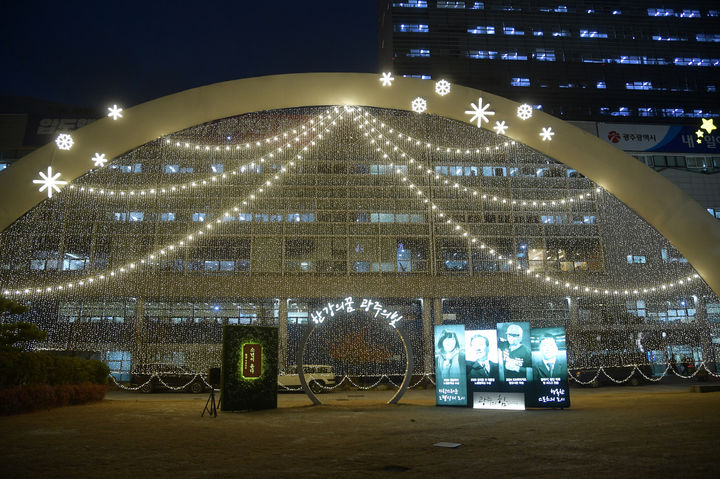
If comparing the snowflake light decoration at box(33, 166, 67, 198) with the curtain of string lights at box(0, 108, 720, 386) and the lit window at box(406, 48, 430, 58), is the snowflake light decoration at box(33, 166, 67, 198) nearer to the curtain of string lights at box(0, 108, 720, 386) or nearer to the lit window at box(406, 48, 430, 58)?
the curtain of string lights at box(0, 108, 720, 386)

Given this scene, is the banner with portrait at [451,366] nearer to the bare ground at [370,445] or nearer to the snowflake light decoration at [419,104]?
the bare ground at [370,445]

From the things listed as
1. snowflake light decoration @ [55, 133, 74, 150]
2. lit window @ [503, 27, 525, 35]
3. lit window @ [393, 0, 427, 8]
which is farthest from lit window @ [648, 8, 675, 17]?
snowflake light decoration @ [55, 133, 74, 150]

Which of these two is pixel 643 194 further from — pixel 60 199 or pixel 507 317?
pixel 60 199

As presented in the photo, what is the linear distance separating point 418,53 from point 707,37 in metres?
36.5

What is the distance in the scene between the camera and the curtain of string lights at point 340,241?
31.5 metres

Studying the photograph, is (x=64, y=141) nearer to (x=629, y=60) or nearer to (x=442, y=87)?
(x=442, y=87)

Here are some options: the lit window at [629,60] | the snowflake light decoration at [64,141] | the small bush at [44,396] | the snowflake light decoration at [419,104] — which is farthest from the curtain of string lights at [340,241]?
the lit window at [629,60]

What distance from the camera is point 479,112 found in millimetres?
14234

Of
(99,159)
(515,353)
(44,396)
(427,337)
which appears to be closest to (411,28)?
(427,337)

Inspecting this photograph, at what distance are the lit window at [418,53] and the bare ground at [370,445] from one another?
54.9 metres

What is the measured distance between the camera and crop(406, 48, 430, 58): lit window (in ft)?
199

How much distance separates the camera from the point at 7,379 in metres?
12.5

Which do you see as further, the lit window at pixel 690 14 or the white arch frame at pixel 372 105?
the lit window at pixel 690 14

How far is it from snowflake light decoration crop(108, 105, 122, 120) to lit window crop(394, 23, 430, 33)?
52.6m
